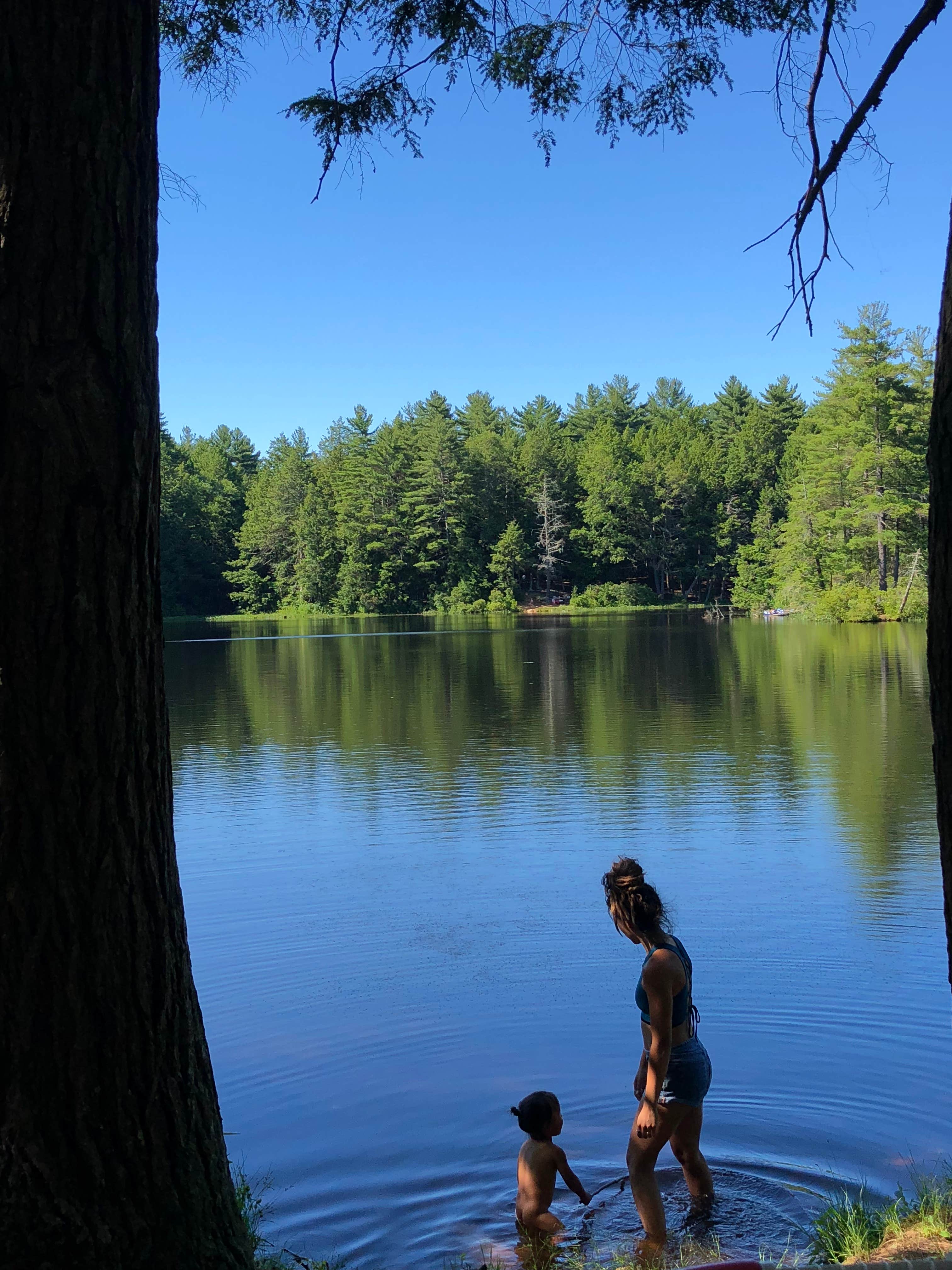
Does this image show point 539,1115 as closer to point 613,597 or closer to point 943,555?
point 943,555

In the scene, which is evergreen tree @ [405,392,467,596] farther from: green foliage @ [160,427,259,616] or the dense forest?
green foliage @ [160,427,259,616]

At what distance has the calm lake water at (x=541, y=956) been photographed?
4180 mm

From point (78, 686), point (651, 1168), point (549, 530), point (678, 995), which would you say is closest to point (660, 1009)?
point (678, 995)

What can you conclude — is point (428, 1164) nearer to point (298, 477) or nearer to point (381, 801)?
point (381, 801)

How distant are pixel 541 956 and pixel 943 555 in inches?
193

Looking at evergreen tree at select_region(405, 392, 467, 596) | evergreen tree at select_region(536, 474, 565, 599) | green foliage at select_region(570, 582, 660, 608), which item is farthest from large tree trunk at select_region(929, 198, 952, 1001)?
evergreen tree at select_region(405, 392, 467, 596)

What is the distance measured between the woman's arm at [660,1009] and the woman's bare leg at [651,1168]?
0.11 m

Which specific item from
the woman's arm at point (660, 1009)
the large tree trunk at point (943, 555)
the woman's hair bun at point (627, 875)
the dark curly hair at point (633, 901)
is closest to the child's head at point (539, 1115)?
the woman's arm at point (660, 1009)

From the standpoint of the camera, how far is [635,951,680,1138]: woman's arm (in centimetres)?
327

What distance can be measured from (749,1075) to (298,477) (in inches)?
2914

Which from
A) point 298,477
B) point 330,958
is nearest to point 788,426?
point 298,477

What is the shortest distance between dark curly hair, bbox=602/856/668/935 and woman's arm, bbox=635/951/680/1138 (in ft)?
0.33

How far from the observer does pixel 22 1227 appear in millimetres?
2098

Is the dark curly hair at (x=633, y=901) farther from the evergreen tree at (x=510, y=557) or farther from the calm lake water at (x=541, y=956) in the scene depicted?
the evergreen tree at (x=510, y=557)
